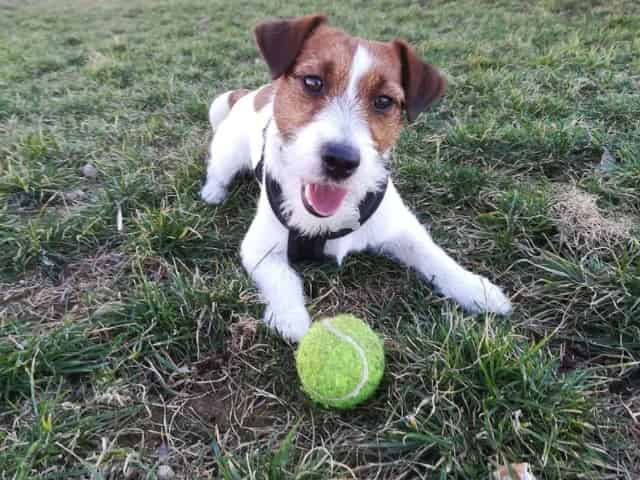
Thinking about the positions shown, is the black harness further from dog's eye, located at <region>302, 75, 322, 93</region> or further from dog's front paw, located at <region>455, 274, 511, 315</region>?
dog's front paw, located at <region>455, 274, 511, 315</region>

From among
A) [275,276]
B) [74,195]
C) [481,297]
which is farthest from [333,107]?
[74,195]

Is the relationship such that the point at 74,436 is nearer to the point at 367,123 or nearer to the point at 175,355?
the point at 175,355

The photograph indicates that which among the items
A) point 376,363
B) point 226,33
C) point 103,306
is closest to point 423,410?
point 376,363

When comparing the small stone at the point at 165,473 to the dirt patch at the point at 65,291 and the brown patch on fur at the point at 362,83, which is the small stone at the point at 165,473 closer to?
the dirt patch at the point at 65,291

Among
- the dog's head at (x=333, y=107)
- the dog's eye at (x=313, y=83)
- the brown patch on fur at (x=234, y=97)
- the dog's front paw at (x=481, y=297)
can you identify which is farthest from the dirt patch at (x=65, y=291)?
the brown patch on fur at (x=234, y=97)

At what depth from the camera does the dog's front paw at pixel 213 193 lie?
4090 mm

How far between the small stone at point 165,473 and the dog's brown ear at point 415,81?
2438mm

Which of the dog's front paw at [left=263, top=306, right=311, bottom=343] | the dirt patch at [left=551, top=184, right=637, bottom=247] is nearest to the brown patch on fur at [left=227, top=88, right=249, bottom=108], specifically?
the dog's front paw at [left=263, top=306, right=311, bottom=343]

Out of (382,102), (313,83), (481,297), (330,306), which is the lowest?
(330,306)

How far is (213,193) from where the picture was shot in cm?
416

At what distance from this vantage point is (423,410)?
7.14 ft

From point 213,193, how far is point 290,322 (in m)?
1.84

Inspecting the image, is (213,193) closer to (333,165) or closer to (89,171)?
(89,171)

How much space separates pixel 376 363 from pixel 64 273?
2.30m
